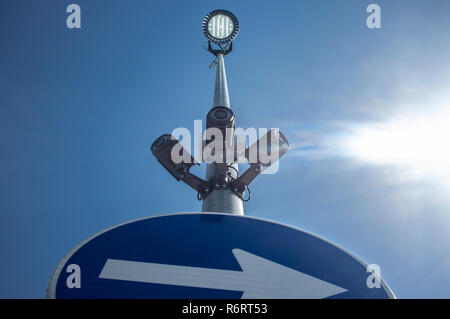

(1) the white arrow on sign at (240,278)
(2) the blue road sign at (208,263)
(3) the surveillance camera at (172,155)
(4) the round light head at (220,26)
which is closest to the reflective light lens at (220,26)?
(4) the round light head at (220,26)

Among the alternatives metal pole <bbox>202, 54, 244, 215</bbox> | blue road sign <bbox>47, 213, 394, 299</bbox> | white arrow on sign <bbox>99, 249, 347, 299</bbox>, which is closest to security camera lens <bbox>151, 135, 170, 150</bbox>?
metal pole <bbox>202, 54, 244, 215</bbox>

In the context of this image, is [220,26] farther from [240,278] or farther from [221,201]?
[240,278]

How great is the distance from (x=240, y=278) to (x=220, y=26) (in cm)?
362

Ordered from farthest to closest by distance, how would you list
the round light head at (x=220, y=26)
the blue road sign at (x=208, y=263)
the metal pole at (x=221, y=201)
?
the round light head at (x=220, y=26) < the metal pole at (x=221, y=201) < the blue road sign at (x=208, y=263)

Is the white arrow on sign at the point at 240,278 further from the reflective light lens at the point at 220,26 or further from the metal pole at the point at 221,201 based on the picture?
the reflective light lens at the point at 220,26

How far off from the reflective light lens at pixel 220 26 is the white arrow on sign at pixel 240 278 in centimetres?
348

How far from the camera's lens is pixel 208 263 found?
214 cm

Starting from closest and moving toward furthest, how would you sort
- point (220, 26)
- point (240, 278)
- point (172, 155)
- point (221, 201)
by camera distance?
point (240, 278), point (221, 201), point (172, 155), point (220, 26)

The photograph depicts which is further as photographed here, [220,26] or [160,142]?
[220,26]

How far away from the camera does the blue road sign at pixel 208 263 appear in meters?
1.96

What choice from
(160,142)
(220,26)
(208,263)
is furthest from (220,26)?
(208,263)

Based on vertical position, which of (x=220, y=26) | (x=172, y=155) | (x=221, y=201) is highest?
(x=220, y=26)
